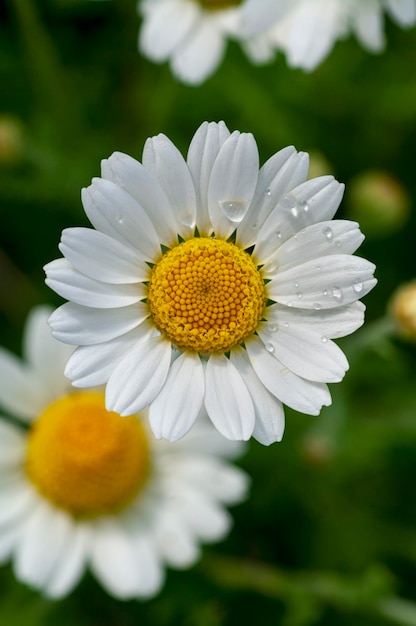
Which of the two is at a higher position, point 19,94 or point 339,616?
point 19,94

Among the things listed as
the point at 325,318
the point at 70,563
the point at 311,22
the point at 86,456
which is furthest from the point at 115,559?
the point at 311,22

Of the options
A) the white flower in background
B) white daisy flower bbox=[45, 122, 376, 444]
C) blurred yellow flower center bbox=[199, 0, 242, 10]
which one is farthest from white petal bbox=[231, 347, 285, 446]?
blurred yellow flower center bbox=[199, 0, 242, 10]

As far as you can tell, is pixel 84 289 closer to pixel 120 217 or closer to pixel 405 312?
pixel 120 217

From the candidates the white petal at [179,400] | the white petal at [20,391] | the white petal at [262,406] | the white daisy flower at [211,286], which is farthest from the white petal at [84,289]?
the white petal at [20,391]

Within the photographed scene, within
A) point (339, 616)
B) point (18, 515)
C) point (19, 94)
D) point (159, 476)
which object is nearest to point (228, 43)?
point (19, 94)

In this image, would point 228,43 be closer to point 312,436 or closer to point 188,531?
point 312,436

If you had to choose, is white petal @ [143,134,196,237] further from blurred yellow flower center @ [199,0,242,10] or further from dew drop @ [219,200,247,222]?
blurred yellow flower center @ [199,0,242,10]

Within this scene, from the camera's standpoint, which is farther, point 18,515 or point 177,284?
point 18,515
